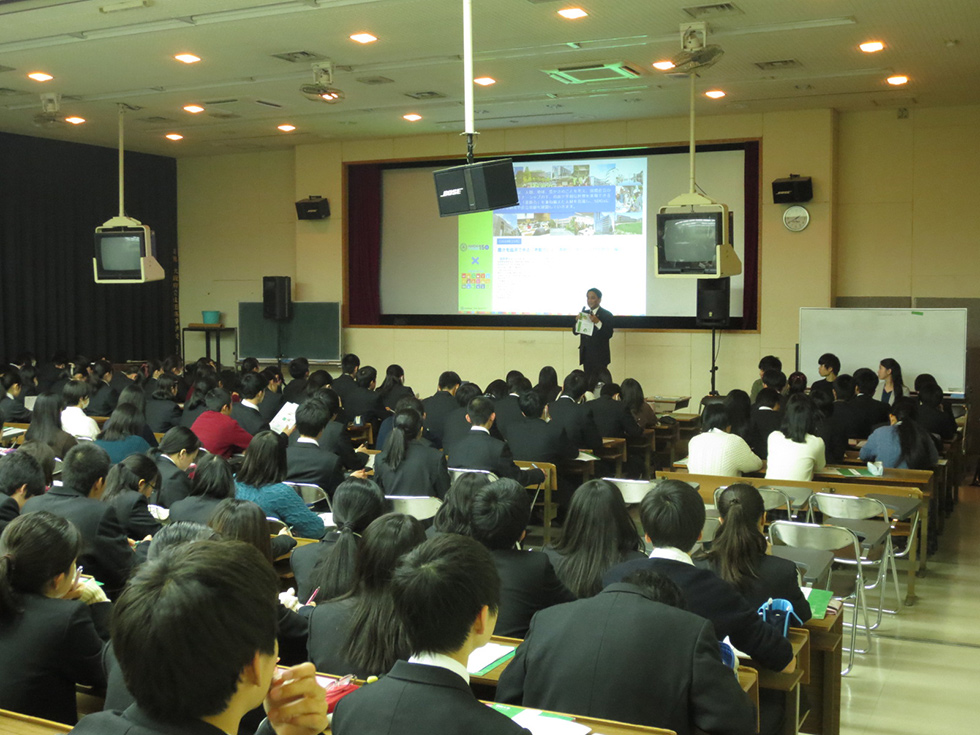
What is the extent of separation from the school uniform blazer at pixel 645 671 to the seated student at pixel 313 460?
3.44m

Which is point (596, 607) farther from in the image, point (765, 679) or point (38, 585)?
point (38, 585)

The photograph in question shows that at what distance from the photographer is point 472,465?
5.90m

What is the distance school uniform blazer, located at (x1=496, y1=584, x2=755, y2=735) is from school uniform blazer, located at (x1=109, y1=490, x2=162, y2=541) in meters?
2.45

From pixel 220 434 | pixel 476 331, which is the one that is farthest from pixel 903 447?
pixel 476 331

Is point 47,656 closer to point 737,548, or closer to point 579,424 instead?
point 737,548

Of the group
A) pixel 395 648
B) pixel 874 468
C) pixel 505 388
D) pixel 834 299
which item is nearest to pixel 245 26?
pixel 505 388

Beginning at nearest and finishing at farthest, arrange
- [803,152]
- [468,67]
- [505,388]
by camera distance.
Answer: [468,67]
[505,388]
[803,152]

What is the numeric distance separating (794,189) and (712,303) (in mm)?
1513

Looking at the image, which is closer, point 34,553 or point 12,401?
point 34,553

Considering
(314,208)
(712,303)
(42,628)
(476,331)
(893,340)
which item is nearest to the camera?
(42,628)

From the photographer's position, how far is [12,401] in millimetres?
7977

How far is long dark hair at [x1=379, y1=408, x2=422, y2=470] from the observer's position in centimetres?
541

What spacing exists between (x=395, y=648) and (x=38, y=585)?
945mm

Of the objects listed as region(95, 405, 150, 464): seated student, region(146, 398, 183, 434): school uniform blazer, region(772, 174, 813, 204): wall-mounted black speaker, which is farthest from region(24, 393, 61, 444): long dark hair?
region(772, 174, 813, 204): wall-mounted black speaker
